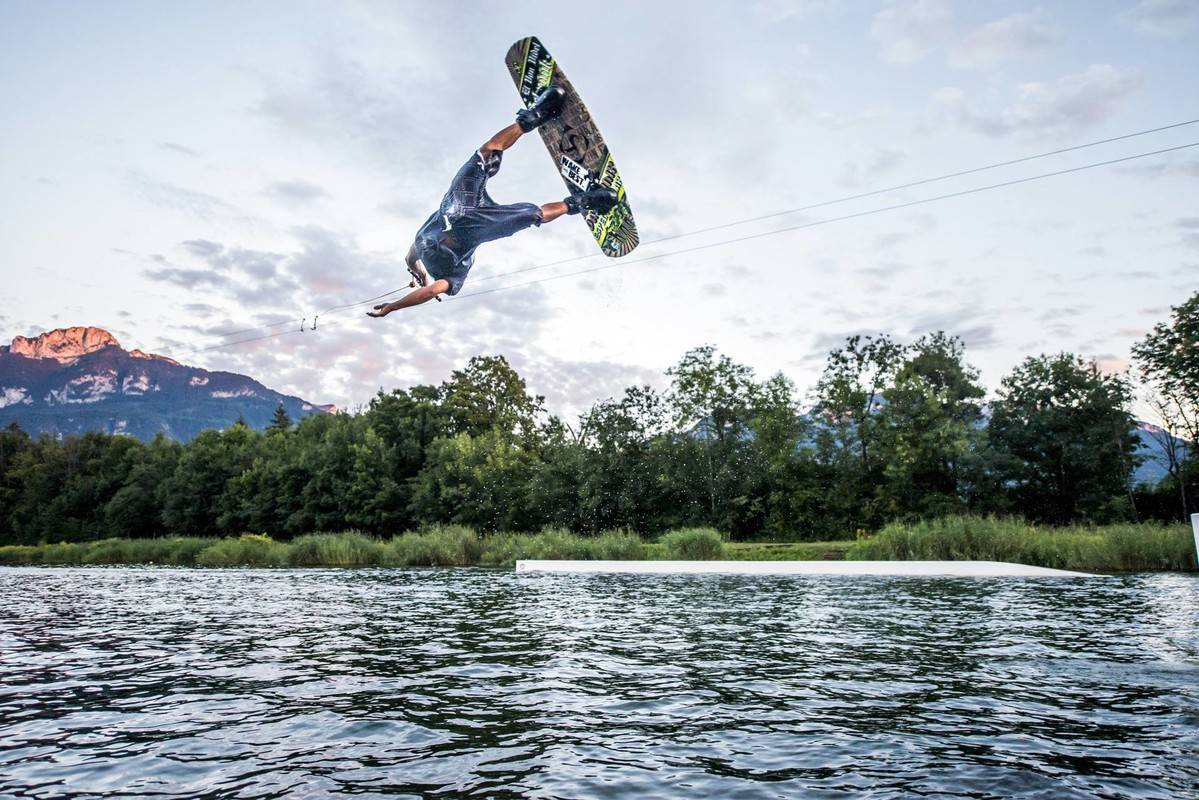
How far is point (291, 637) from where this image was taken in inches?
509

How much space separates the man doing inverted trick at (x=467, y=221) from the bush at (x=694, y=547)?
16.9 meters

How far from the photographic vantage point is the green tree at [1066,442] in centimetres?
4697

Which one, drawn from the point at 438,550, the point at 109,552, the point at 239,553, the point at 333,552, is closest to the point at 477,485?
the point at 239,553

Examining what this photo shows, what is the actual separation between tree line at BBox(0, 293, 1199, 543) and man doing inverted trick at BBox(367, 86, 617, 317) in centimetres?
2855

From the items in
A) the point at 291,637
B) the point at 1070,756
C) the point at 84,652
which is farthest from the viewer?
the point at 291,637

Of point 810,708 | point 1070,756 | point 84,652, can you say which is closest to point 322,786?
point 810,708

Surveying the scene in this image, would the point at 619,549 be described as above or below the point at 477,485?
below

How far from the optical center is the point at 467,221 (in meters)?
19.5

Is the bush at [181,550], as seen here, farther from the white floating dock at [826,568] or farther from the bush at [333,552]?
the white floating dock at [826,568]

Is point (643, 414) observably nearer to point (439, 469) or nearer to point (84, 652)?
point (439, 469)

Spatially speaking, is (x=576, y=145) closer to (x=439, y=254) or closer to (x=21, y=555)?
(x=439, y=254)

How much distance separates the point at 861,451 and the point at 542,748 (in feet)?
162

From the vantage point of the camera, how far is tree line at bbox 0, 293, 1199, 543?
1877 inches

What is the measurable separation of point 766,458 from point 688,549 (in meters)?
21.7
